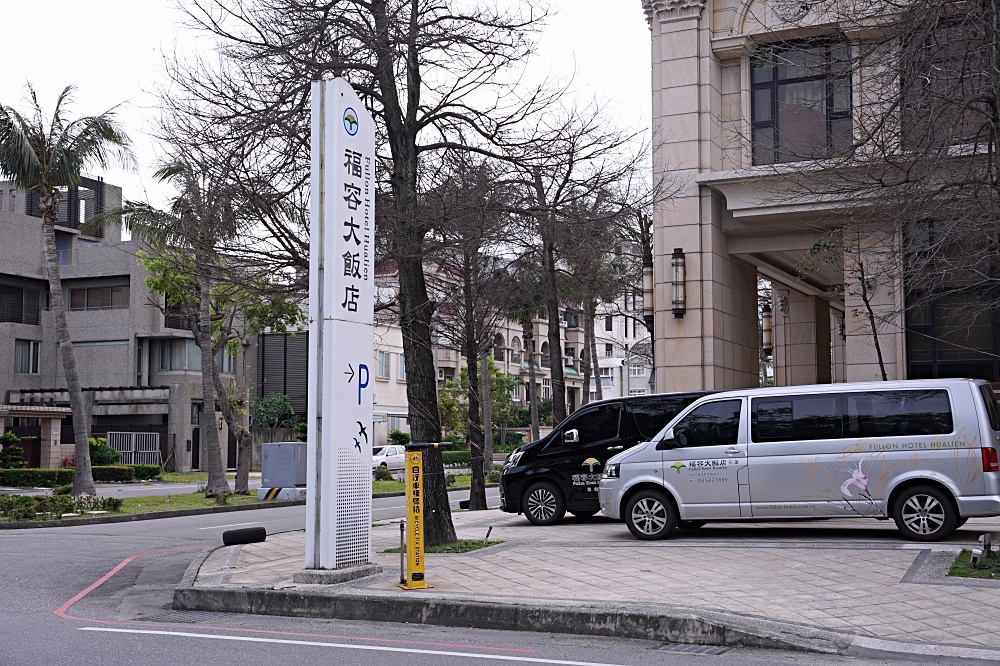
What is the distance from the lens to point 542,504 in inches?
712

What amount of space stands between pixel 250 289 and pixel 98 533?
9.07 m

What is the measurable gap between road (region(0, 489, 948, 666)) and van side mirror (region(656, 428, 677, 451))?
601cm

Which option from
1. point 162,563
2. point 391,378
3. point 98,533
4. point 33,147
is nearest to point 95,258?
point 391,378

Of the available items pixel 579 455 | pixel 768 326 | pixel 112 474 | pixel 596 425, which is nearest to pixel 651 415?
pixel 596 425

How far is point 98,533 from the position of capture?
20203mm

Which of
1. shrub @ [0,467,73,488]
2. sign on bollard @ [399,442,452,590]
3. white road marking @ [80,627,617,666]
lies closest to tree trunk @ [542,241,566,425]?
sign on bollard @ [399,442,452,590]

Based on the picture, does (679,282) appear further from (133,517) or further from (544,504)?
(133,517)

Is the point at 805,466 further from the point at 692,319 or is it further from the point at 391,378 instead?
the point at 391,378

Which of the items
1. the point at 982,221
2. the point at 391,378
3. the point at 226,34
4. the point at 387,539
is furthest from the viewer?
the point at 391,378

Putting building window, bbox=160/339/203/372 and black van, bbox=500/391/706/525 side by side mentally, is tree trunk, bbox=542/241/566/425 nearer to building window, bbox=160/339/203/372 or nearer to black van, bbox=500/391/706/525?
black van, bbox=500/391/706/525

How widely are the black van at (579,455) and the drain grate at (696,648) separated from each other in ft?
31.0

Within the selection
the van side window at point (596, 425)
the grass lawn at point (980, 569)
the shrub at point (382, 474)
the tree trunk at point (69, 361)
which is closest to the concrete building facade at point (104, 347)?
the shrub at point (382, 474)

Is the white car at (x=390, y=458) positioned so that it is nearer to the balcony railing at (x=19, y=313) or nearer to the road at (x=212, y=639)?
the balcony railing at (x=19, y=313)

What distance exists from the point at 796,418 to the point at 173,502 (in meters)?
19.6
